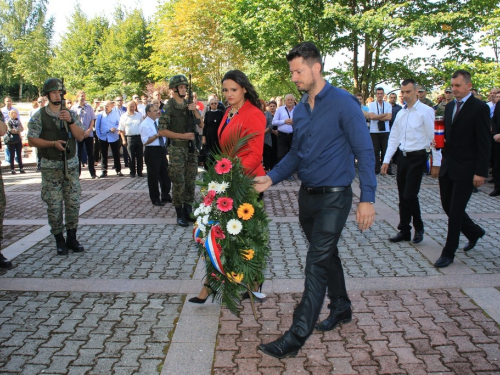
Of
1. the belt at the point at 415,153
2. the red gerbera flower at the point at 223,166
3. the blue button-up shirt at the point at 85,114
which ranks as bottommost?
the belt at the point at 415,153

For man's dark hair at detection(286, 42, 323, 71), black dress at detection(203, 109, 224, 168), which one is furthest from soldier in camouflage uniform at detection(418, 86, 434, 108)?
man's dark hair at detection(286, 42, 323, 71)

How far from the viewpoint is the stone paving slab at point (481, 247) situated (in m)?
5.86

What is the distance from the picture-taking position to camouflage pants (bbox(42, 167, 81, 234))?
21.6ft

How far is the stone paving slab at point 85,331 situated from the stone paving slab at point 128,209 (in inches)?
147

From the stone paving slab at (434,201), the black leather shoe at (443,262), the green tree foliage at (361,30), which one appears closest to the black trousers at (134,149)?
the stone paving slab at (434,201)

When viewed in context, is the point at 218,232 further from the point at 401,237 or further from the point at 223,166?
the point at 401,237

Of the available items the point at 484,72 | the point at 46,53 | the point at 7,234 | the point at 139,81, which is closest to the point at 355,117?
the point at 7,234

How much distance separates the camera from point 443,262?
582cm

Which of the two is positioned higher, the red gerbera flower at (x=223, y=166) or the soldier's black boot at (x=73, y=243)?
the red gerbera flower at (x=223, y=166)

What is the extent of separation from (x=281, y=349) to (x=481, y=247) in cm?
394

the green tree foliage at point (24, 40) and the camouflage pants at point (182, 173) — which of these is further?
the green tree foliage at point (24, 40)

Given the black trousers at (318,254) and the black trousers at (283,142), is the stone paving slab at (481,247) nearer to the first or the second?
the black trousers at (318,254)

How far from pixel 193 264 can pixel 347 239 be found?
2.25 metres

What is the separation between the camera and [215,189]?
4.20 metres
